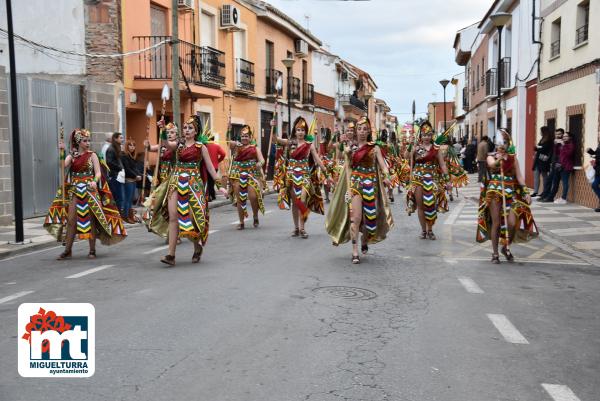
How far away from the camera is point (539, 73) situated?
71.1ft

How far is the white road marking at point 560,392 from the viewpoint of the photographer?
13.1 feet

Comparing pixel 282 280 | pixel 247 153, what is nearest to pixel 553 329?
pixel 282 280

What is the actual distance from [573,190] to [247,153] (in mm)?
9389

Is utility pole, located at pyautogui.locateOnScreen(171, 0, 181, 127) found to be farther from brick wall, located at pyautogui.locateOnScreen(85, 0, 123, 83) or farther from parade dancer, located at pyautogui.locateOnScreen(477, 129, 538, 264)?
parade dancer, located at pyautogui.locateOnScreen(477, 129, 538, 264)

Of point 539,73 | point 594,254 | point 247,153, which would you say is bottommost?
point 594,254


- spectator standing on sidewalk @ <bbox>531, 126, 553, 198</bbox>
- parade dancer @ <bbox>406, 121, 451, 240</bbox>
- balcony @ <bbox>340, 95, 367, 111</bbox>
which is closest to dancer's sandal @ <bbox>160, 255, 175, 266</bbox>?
parade dancer @ <bbox>406, 121, 451, 240</bbox>

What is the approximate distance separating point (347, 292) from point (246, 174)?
6199mm

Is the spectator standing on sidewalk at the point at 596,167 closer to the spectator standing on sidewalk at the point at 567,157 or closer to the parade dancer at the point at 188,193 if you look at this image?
the spectator standing on sidewalk at the point at 567,157

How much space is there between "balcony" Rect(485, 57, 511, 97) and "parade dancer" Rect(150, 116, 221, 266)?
21.1m

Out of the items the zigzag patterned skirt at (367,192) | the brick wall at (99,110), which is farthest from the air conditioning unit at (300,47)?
the zigzag patterned skirt at (367,192)

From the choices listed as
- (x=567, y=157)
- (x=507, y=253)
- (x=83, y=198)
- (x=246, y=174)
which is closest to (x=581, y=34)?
(x=567, y=157)

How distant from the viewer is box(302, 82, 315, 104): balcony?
127ft

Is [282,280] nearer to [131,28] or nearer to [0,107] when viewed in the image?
[0,107]

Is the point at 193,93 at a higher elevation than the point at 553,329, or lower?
higher
